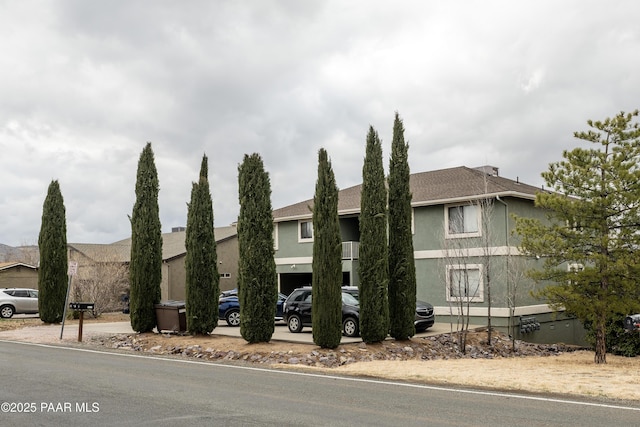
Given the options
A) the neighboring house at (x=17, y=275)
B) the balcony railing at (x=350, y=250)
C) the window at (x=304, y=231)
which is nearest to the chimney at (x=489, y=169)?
the balcony railing at (x=350, y=250)

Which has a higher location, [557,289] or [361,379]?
[557,289]

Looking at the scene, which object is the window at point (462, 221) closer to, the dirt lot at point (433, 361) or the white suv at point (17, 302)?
the dirt lot at point (433, 361)

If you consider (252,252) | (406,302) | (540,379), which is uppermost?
(252,252)

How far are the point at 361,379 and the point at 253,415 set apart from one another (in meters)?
4.39

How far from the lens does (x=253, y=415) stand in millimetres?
8344

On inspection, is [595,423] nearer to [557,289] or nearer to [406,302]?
[557,289]

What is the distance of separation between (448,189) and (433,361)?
39.7 feet

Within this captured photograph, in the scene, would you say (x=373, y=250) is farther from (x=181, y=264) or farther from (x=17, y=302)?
(x=181, y=264)

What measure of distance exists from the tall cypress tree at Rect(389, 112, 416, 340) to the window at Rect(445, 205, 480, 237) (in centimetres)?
605

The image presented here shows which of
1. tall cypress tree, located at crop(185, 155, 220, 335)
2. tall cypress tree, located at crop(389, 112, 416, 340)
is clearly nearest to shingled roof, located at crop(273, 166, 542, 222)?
tall cypress tree, located at crop(185, 155, 220, 335)

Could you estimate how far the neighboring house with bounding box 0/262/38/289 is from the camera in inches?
1656

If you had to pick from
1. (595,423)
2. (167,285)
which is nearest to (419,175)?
(167,285)

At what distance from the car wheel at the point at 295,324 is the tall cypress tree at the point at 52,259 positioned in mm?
12553

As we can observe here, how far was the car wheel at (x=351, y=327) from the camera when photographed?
2022 centimetres
